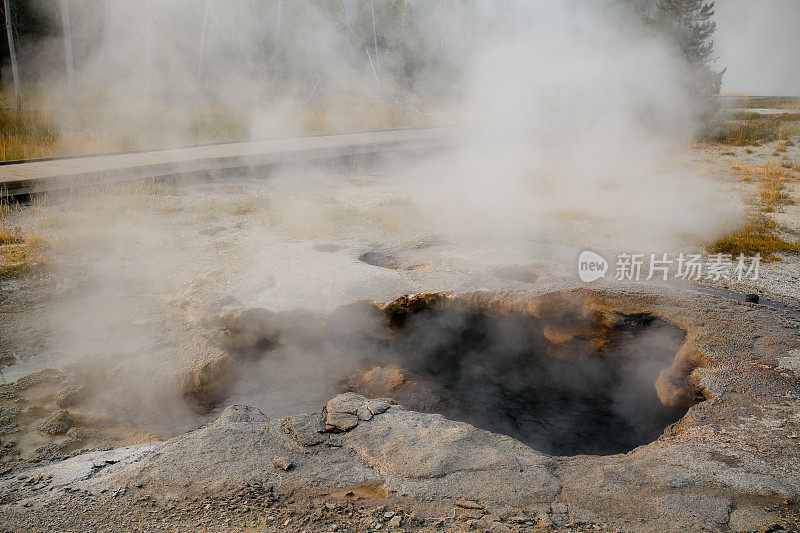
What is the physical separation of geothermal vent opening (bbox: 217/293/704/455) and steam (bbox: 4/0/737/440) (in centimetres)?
15

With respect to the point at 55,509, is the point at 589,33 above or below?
above

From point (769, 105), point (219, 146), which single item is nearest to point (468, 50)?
point (219, 146)

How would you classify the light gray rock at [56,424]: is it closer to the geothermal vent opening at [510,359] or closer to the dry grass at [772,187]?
the geothermal vent opening at [510,359]

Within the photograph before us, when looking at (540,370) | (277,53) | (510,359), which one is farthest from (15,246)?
(277,53)

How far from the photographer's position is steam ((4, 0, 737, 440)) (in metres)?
3.55

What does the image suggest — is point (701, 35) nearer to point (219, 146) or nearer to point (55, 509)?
point (219, 146)

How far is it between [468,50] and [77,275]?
934 centimetres

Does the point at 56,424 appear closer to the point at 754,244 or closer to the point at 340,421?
the point at 340,421

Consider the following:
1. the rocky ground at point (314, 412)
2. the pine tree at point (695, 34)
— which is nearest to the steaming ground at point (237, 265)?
the rocky ground at point (314, 412)

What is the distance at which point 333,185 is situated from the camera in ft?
25.8

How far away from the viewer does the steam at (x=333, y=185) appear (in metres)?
3.55

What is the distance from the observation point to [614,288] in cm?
382

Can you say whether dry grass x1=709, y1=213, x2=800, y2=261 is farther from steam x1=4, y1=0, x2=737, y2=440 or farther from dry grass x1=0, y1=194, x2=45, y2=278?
dry grass x1=0, y1=194, x2=45, y2=278

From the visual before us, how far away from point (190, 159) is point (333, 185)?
1934 millimetres
